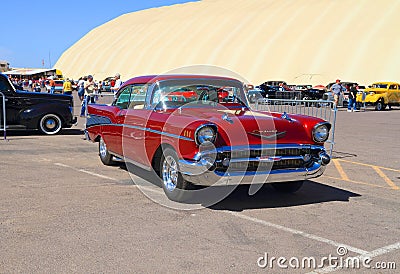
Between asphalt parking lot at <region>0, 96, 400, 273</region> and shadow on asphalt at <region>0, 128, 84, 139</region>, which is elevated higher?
shadow on asphalt at <region>0, 128, 84, 139</region>

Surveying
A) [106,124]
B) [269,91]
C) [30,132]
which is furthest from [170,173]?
[269,91]

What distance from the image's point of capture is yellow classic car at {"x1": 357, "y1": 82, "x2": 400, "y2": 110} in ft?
91.8

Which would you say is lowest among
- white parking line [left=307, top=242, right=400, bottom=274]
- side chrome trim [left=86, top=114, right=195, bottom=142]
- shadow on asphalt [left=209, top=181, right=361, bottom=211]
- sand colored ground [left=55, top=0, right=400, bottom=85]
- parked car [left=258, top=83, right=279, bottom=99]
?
white parking line [left=307, top=242, right=400, bottom=274]

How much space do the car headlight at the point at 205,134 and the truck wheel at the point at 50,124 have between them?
28.2ft

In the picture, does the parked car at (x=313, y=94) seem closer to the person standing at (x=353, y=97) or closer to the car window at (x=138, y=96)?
the person standing at (x=353, y=97)

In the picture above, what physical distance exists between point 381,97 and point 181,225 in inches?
1020

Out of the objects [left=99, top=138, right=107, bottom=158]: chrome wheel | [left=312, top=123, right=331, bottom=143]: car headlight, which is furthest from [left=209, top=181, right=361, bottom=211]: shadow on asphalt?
[left=99, top=138, right=107, bottom=158]: chrome wheel

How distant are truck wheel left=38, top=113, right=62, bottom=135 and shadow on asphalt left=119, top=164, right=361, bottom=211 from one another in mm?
6748

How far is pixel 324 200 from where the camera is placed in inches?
243

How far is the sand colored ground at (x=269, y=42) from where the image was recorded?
2055 inches

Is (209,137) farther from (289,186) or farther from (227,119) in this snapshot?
(289,186)

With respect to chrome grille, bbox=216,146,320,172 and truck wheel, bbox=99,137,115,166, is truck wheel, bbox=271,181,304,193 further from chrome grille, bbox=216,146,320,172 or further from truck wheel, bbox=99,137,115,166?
truck wheel, bbox=99,137,115,166

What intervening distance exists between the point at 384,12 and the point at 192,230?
191 ft

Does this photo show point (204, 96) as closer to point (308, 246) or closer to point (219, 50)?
point (308, 246)
